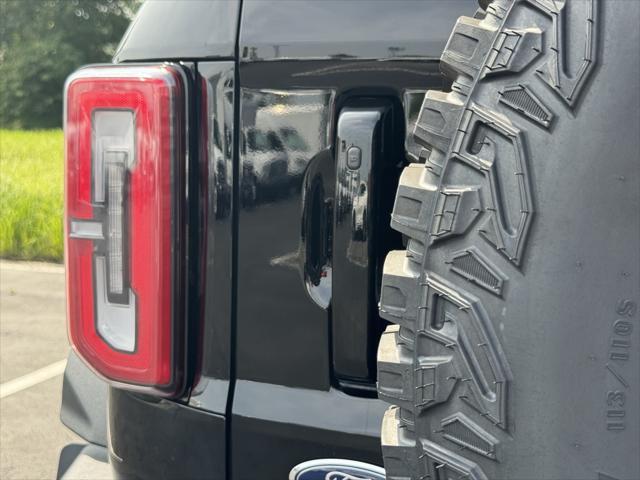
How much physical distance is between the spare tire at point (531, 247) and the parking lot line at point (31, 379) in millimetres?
3282

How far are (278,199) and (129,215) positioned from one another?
226 millimetres

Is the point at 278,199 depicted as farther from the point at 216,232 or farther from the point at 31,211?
the point at 31,211

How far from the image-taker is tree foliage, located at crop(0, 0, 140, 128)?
32.6 m

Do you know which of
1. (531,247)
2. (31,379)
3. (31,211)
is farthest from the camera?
(31,211)

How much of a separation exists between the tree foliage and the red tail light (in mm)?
32048

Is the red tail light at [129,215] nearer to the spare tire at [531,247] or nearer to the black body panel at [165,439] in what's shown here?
the black body panel at [165,439]

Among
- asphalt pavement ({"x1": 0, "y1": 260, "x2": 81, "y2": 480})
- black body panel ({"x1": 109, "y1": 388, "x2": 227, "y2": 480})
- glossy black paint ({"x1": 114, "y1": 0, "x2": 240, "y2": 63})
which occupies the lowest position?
asphalt pavement ({"x1": 0, "y1": 260, "x2": 81, "y2": 480})

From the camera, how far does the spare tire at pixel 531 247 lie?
0.91m

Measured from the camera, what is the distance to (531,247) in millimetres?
938

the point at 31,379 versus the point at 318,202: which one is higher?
the point at 318,202

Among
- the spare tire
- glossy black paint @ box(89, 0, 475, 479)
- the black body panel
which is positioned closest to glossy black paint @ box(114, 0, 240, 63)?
glossy black paint @ box(89, 0, 475, 479)

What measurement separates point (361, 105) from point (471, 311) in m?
0.37

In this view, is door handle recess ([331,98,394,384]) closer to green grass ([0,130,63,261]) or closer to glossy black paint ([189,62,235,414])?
glossy black paint ([189,62,235,414])

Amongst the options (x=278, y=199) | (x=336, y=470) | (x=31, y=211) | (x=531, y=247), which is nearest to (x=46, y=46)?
(x=31, y=211)
